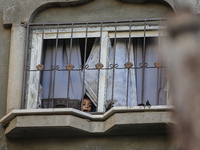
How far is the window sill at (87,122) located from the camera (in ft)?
16.6

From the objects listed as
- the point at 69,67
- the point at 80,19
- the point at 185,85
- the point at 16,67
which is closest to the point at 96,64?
the point at 69,67

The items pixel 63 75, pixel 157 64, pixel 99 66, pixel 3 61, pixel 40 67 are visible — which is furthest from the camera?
pixel 63 75

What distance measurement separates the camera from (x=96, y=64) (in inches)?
229

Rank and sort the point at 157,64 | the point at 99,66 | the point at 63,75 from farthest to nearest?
1. the point at 63,75
2. the point at 99,66
3. the point at 157,64

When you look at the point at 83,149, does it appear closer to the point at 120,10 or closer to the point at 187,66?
the point at 120,10

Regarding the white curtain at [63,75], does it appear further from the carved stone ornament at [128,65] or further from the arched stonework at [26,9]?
the carved stone ornament at [128,65]

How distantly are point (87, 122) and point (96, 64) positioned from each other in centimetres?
85

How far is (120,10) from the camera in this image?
6.26 meters

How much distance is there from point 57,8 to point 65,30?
1.32 feet

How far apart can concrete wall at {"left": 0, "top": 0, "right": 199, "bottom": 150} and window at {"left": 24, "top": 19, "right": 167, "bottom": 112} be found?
0.58 ft

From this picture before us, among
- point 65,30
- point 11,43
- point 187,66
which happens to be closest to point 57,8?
point 65,30

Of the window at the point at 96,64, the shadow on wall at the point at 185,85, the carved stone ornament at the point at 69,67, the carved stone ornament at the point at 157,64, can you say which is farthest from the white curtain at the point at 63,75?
the shadow on wall at the point at 185,85

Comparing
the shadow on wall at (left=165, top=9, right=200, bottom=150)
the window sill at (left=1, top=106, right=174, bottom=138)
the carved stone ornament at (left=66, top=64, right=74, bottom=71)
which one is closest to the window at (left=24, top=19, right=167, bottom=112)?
the carved stone ornament at (left=66, top=64, right=74, bottom=71)

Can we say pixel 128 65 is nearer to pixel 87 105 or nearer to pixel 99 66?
pixel 99 66
